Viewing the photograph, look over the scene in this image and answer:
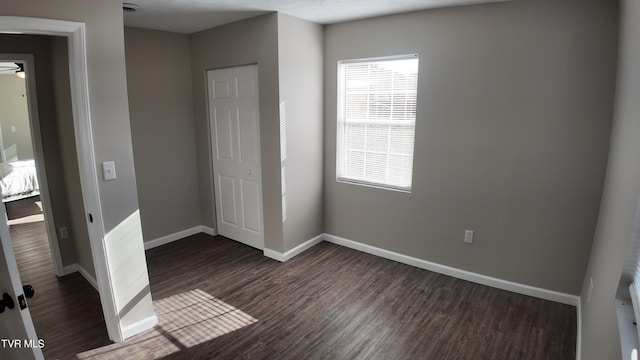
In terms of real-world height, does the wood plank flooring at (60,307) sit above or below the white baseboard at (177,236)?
below

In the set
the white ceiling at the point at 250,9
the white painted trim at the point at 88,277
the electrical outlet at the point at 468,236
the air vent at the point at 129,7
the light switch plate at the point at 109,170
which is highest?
the white ceiling at the point at 250,9

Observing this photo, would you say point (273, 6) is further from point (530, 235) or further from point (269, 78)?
point (530, 235)

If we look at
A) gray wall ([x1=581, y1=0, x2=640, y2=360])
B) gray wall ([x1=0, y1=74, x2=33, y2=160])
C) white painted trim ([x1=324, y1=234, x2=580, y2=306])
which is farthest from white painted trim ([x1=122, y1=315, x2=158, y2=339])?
gray wall ([x1=0, y1=74, x2=33, y2=160])

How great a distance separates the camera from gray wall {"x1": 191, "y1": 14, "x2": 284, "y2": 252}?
3.39 m

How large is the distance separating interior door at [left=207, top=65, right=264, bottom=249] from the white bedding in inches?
158

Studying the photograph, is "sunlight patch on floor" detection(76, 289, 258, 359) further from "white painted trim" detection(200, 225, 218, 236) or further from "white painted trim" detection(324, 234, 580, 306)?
"white painted trim" detection(324, 234, 580, 306)

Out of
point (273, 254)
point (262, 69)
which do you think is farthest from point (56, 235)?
point (262, 69)

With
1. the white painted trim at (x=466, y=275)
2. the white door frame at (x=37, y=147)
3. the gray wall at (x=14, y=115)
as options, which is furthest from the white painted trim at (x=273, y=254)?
the gray wall at (x=14, y=115)

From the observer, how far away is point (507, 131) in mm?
2943

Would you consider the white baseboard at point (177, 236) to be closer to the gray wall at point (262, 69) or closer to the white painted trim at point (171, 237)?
the white painted trim at point (171, 237)

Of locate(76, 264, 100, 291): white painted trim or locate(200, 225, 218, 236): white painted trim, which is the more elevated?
locate(200, 225, 218, 236): white painted trim

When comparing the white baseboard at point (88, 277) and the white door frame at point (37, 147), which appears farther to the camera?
the white baseboard at point (88, 277)

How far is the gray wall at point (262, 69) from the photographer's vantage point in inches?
133

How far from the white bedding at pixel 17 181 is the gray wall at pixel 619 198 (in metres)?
7.56
